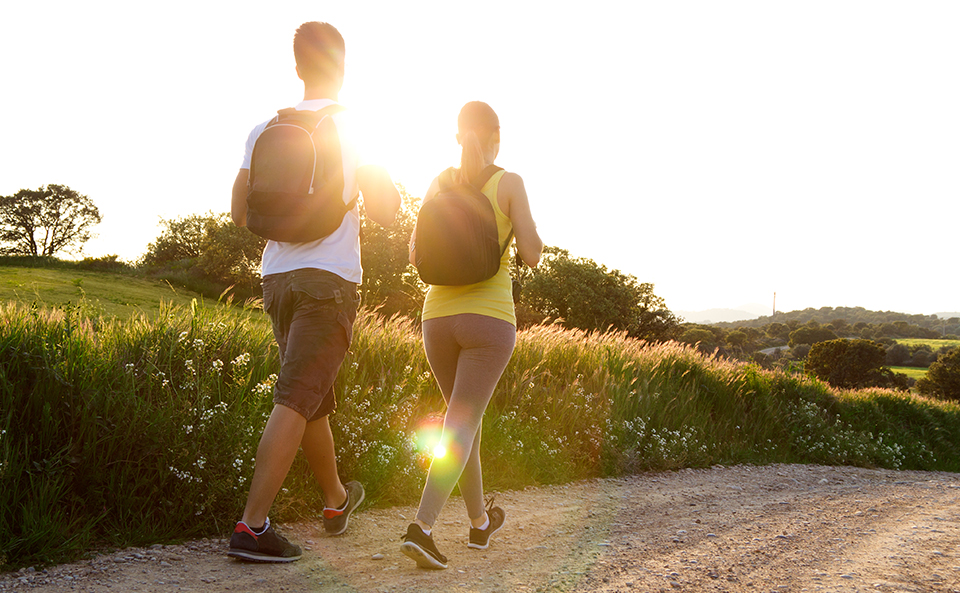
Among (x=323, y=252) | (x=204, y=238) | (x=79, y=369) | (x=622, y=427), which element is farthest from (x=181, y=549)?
(x=204, y=238)

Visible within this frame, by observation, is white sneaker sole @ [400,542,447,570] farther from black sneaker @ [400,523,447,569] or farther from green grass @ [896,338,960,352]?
green grass @ [896,338,960,352]

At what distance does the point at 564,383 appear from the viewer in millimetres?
7559

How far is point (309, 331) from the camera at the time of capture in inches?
115

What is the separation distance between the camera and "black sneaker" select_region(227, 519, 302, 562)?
295cm

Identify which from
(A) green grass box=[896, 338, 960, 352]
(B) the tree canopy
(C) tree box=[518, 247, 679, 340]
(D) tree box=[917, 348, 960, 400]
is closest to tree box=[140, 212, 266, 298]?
(C) tree box=[518, 247, 679, 340]

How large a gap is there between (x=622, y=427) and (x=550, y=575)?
3999 millimetres

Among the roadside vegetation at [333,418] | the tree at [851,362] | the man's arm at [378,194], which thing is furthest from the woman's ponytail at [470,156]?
the tree at [851,362]

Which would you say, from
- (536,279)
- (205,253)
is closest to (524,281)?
(536,279)

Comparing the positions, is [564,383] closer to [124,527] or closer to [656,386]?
[656,386]

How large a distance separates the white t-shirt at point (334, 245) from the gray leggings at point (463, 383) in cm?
55

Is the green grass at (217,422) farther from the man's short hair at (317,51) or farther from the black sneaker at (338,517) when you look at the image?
the man's short hair at (317,51)

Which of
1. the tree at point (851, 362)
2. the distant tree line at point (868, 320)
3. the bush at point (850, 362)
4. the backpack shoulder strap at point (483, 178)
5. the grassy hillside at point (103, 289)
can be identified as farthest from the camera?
the distant tree line at point (868, 320)

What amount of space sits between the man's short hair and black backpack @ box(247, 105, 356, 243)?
0.91 ft

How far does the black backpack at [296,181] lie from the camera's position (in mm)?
2859
